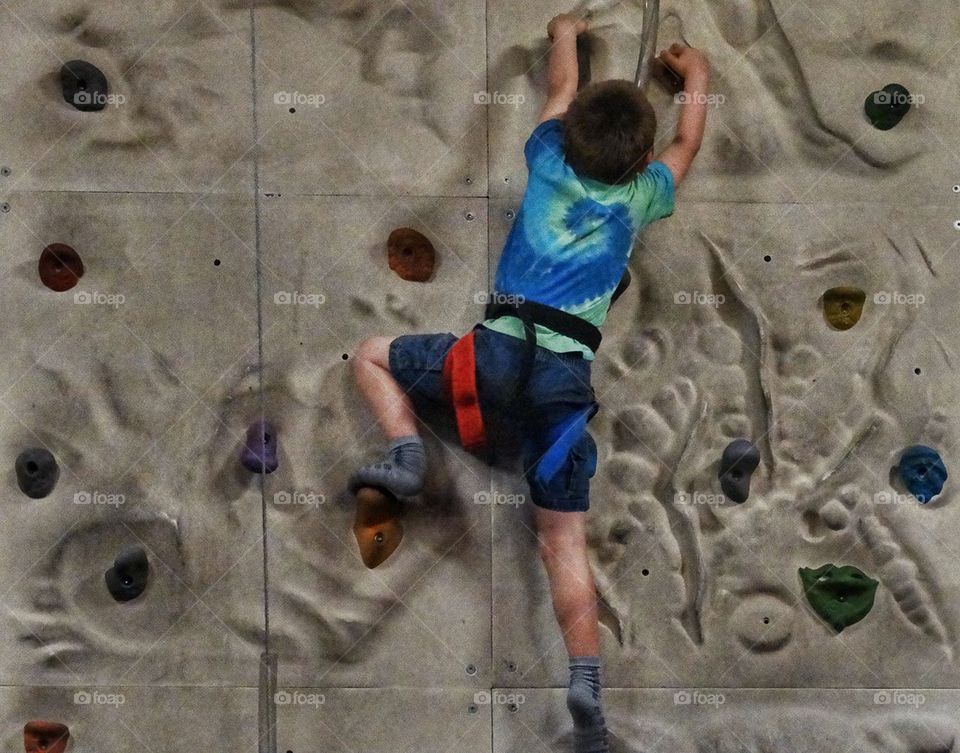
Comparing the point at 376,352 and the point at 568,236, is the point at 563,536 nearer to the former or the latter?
the point at 376,352

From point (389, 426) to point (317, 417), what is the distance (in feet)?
0.81

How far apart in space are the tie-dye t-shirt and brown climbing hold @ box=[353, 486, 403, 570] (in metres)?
0.60

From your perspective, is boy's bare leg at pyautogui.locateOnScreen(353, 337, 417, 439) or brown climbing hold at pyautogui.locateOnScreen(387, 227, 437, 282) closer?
boy's bare leg at pyautogui.locateOnScreen(353, 337, 417, 439)

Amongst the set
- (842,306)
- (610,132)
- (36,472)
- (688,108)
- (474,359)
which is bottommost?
(36,472)

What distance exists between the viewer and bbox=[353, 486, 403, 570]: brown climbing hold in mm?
3100

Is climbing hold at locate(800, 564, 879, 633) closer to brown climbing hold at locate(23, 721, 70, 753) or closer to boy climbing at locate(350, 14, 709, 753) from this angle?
boy climbing at locate(350, 14, 709, 753)

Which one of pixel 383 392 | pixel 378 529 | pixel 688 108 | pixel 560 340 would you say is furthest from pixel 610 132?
pixel 378 529

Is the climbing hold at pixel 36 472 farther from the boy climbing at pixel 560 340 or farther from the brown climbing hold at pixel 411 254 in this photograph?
the brown climbing hold at pixel 411 254

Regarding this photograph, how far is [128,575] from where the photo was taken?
3156 mm

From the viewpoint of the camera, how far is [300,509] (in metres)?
3.18

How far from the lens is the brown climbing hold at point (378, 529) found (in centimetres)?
310

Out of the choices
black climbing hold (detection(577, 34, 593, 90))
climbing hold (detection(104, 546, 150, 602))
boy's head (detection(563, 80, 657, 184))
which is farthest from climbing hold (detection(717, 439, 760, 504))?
climbing hold (detection(104, 546, 150, 602))

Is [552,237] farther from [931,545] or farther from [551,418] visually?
[931,545]

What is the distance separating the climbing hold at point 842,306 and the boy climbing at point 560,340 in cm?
57
